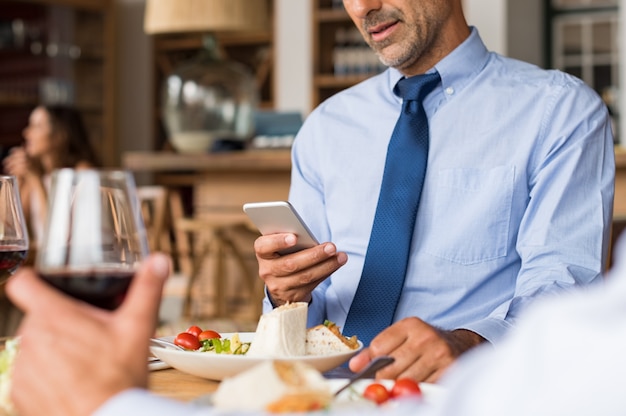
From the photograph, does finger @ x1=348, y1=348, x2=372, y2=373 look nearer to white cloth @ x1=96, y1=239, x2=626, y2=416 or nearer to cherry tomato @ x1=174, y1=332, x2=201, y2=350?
cherry tomato @ x1=174, y1=332, x2=201, y2=350

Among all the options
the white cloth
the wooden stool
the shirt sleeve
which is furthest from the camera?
the wooden stool

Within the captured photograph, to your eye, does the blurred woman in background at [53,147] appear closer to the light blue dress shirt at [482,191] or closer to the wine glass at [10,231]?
the light blue dress shirt at [482,191]

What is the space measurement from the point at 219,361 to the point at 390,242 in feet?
2.05

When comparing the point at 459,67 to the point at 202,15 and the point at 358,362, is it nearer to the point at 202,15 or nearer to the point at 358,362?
the point at 358,362

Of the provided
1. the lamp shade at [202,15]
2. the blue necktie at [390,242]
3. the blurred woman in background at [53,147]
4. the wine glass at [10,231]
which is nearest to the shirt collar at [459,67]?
the blue necktie at [390,242]

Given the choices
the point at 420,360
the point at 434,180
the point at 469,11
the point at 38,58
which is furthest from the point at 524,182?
the point at 38,58

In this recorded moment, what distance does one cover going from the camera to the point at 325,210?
179 cm

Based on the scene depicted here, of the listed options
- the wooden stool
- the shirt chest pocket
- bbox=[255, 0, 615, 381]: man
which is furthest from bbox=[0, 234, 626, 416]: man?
the wooden stool

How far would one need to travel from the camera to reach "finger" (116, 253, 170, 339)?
70cm

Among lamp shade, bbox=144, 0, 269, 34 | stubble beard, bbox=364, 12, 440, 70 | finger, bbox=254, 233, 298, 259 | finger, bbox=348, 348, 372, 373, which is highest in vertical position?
lamp shade, bbox=144, 0, 269, 34

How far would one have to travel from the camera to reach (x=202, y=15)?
15.3ft

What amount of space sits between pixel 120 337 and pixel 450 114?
110 centimetres

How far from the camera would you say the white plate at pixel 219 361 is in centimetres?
103

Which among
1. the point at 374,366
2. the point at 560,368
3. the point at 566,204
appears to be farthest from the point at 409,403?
the point at 566,204
